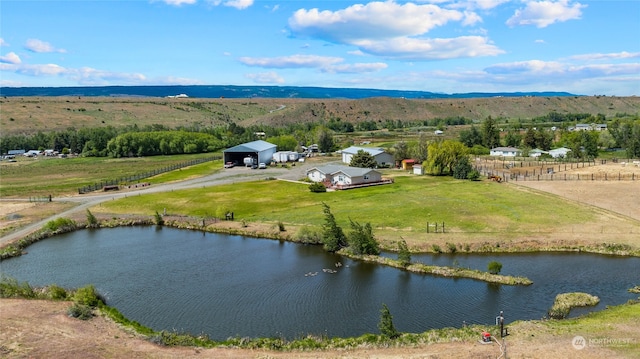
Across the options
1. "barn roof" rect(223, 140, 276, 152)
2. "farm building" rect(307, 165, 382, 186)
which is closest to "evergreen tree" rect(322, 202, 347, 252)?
"farm building" rect(307, 165, 382, 186)

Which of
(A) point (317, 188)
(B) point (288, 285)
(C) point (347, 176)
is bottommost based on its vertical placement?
(B) point (288, 285)

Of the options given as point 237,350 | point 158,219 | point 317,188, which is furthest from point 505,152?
point 237,350

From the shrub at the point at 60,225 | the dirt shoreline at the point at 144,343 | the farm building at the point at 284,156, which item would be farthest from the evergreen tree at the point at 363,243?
the farm building at the point at 284,156

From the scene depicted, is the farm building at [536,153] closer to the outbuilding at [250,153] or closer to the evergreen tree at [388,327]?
the outbuilding at [250,153]

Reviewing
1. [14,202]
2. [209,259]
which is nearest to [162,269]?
[209,259]

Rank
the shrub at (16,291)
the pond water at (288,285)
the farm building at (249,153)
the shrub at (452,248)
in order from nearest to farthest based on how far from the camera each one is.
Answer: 1. the pond water at (288,285)
2. the shrub at (16,291)
3. the shrub at (452,248)
4. the farm building at (249,153)

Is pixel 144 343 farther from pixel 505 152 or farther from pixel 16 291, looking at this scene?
pixel 505 152

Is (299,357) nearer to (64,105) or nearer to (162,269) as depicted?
(162,269)
